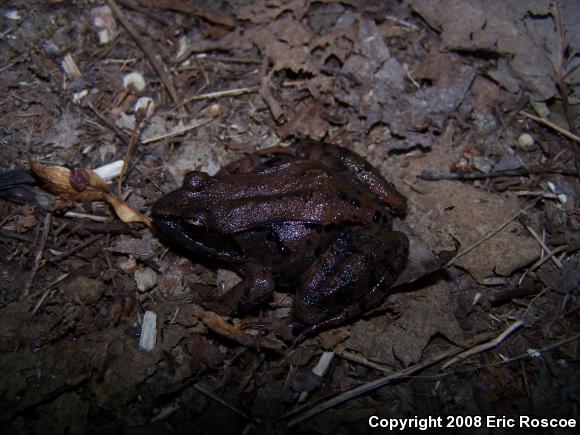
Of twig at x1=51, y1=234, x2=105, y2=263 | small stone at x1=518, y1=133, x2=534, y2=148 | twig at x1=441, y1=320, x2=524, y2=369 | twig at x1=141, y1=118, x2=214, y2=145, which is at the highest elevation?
twig at x1=141, y1=118, x2=214, y2=145

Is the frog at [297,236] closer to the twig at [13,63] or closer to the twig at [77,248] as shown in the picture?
the twig at [77,248]

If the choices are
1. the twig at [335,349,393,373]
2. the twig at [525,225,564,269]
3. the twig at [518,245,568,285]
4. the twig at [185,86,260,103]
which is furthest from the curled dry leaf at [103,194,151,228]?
the twig at [525,225,564,269]

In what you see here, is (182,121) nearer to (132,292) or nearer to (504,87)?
(132,292)

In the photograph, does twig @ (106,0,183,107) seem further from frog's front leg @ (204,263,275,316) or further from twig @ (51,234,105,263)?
frog's front leg @ (204,263,275,316)

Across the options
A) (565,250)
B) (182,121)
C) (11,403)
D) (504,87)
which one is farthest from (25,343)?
(504,87)

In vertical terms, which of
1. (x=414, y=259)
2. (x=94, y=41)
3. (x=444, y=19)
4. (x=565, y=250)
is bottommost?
(x=565, y=250)

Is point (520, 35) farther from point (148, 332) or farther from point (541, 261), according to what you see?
point (148, 332)

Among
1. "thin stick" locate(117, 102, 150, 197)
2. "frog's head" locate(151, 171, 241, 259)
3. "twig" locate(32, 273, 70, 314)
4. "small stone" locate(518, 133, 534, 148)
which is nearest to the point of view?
"twig" locate(32, 273, 70, 314)
